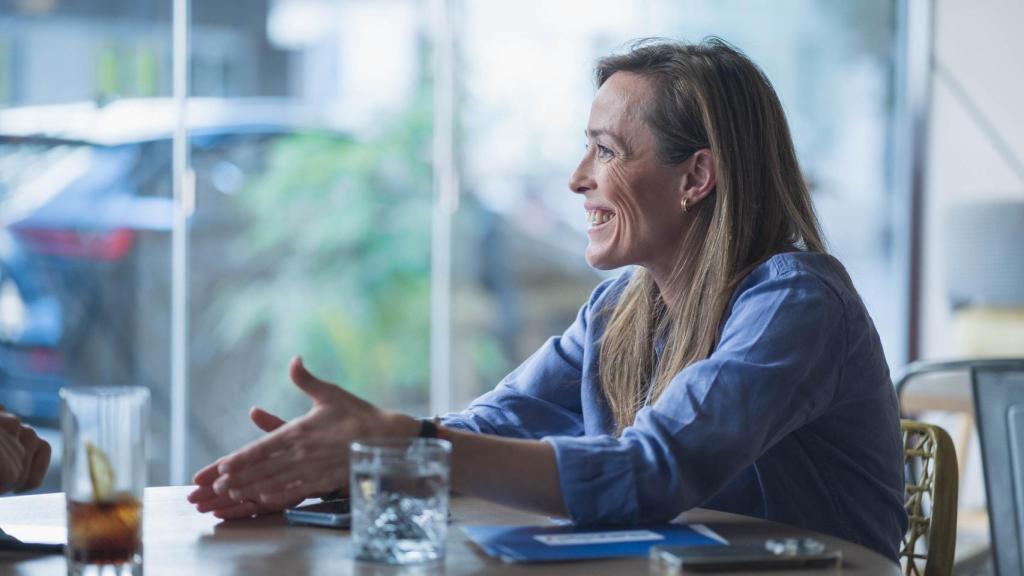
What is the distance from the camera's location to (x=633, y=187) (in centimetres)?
179

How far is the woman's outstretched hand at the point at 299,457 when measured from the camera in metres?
1.26

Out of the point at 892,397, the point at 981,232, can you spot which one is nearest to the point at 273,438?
the point at 892,397

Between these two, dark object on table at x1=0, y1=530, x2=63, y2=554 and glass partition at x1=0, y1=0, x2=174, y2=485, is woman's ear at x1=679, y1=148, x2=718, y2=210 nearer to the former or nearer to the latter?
dark object on table at x1=0, y1=530, x2=63, y2=554

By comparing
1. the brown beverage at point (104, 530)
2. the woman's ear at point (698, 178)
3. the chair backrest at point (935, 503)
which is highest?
the woman's ear at point (698, 178)

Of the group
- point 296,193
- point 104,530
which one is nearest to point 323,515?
point 104,530

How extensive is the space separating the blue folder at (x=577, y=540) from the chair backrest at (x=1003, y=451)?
805 millimetres

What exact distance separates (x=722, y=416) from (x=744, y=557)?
219 millimetres

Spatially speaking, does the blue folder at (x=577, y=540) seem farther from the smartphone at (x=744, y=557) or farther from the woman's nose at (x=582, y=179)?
the woman's nose at (x=582, y=179)

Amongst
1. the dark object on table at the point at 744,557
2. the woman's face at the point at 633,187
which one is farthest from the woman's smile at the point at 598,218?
the dark object on table at the point at 744,557

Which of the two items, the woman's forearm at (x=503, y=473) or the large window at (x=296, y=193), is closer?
the woman's forearm at (x=503, y=473)

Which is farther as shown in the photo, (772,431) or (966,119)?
(966,119)

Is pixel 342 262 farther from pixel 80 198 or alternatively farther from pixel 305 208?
pixel 80 198

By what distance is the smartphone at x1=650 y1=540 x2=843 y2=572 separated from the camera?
1.12 m

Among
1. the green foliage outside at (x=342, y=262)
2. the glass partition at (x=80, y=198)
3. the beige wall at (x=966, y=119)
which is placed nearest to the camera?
the glass partition at (x=80, y=198)
